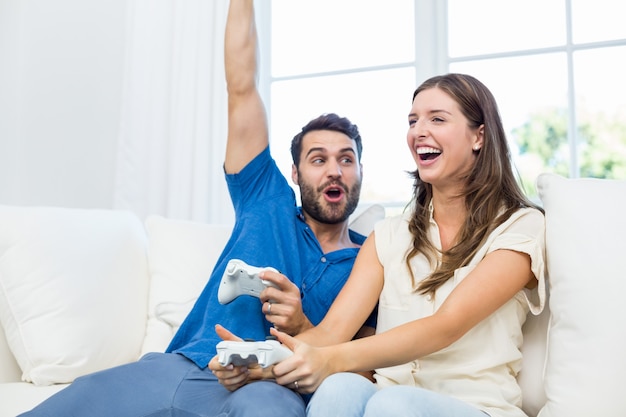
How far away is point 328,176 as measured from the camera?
1979 millimetres

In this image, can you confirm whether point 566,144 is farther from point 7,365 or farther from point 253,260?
point 7,365

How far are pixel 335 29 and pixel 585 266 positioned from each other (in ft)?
6.51

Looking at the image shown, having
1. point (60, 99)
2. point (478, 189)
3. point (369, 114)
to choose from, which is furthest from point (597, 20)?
point (60, 99)

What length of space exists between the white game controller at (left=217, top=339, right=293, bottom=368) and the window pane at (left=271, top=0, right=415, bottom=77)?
6.40 ft

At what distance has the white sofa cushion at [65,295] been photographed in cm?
184

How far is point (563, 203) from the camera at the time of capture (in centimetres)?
149

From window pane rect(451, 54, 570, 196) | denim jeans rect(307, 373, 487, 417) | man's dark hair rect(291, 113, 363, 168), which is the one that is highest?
window pane rect(451, 54, 570, 196)

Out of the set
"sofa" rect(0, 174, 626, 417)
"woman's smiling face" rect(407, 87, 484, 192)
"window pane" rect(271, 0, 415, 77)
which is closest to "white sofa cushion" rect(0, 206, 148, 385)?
"sofa" rect(0, 174, 626, 417)

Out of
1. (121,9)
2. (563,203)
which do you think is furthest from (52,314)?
(121,9)

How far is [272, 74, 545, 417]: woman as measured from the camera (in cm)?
133

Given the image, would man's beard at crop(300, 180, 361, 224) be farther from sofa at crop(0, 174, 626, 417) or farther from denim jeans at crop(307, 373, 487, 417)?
denim jeans at crop(307, 373, 487, 417)

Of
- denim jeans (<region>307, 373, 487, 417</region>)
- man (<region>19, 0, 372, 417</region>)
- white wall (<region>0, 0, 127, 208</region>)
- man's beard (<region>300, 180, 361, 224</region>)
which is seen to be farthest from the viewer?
white wall (<region>0, 0, 127, 208</region>)

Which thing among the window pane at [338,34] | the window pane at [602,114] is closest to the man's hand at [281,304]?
the window pane at [602,114]

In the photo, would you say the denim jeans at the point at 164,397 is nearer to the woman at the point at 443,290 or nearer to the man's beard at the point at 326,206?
the woman at the point at 443,290
